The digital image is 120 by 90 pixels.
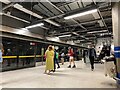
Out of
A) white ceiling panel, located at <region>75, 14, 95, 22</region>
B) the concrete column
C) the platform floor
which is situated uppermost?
white ceiling panel, located at <region>75, 14, 95, 22</region>

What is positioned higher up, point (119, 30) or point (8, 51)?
point (119, 30)

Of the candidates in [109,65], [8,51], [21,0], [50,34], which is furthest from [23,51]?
[109,65]

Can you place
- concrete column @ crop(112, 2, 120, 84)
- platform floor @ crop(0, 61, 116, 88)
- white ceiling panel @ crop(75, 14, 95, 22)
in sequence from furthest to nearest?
1. white ceiling panel @ crop(75, 14, 95, 22)
2. concrete column @ crop(112, 2, 120, 84)
3. platform floor @ crop(0, 61, 116, 88)

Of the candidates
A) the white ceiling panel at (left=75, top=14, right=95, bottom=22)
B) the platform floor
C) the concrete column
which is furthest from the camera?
the white ceiling panel at (left=75, top=14, right=95, bottom=22)

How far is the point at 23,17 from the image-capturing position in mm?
8930

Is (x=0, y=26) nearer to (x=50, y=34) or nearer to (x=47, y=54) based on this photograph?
(x=47, y=54)

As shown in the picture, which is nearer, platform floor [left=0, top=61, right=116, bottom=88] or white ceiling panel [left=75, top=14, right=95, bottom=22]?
platform floor [left=0, top=61, right=116, bottom=88]

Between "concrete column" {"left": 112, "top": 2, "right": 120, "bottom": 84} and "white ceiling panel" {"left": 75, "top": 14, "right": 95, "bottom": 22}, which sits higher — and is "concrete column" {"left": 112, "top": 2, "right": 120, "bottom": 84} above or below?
below

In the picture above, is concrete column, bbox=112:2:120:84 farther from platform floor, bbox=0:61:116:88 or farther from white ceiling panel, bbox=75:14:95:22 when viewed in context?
white ceiling panel, bbox=75:14:95:22

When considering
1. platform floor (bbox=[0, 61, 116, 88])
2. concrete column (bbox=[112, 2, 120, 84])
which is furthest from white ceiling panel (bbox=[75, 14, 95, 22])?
platform floor (bbox=[0, 61, 116, 88])

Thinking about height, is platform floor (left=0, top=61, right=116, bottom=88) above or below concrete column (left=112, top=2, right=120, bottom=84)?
below

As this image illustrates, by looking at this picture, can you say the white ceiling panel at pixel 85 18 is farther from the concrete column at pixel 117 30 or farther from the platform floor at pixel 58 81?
the platform floor at pixel 58 81

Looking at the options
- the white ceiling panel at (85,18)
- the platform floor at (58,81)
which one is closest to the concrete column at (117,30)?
the platform floor at (58,81)

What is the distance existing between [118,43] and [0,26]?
655cm
